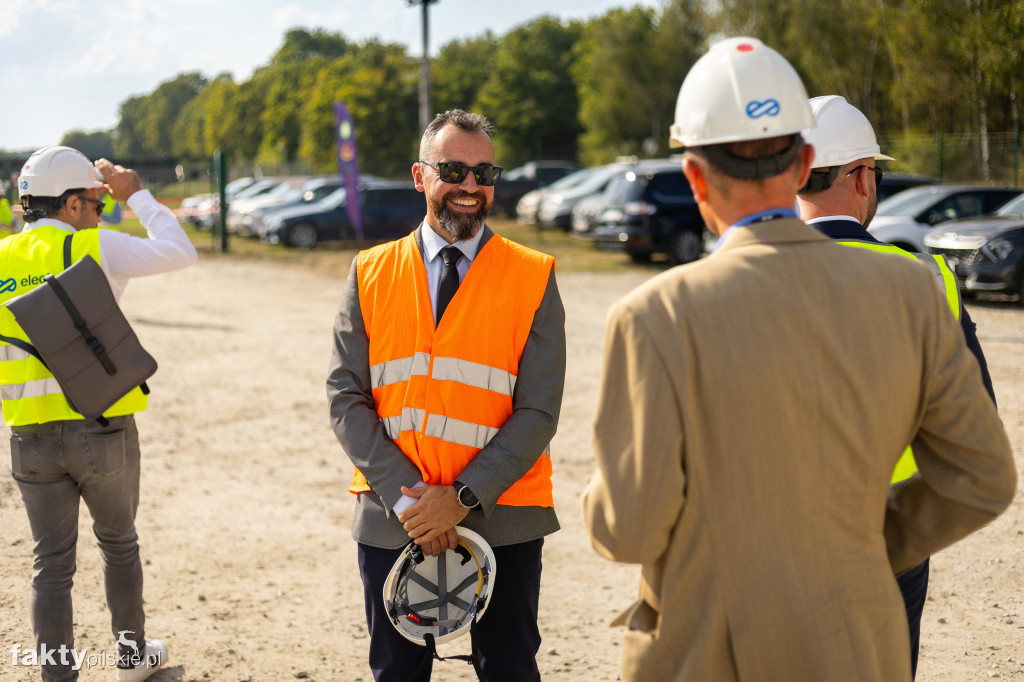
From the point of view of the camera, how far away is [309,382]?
919 cm

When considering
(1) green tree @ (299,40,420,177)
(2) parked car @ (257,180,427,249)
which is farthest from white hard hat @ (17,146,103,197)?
(1) green tree @ (299,40,420,177)

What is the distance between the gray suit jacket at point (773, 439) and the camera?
166 centimetres

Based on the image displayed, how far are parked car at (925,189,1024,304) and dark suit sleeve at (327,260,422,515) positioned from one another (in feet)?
39.4

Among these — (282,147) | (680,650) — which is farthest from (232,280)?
(282,147)

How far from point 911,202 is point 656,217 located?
4610 mm

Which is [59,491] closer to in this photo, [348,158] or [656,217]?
[656,217]

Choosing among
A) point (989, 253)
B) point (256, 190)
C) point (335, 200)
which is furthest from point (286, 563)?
point (256, 190)

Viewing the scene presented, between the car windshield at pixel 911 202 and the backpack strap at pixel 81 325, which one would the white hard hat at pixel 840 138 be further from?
the car windshield at pixel 911 202

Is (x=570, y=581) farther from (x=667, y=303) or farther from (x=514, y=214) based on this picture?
(x=514, y=214)

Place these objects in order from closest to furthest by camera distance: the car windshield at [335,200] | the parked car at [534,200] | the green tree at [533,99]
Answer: the car windshield at [335,200], the parked car at [534,200], the green tree at [533,99]

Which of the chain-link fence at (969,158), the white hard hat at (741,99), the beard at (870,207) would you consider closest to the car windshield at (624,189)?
the chain-link fence at (969,158)

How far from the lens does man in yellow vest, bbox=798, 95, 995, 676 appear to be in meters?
2.58

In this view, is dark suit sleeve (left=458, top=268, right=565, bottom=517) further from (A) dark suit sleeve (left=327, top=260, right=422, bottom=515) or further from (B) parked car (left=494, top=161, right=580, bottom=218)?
(B) parked car (left=494, top=161, right=580, bottom=218)

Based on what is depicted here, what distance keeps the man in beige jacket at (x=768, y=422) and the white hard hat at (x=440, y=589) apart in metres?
1.05
